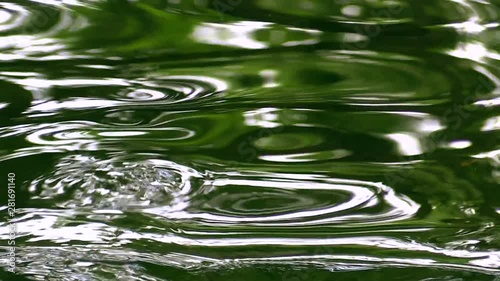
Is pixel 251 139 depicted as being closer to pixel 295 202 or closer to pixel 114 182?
pixel 295 202

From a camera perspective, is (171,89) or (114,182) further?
(171,89)

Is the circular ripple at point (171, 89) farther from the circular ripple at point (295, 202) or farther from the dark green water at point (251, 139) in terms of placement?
the circular ripple at point (295, 202)

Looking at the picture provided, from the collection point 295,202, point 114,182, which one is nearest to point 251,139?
point 295,202

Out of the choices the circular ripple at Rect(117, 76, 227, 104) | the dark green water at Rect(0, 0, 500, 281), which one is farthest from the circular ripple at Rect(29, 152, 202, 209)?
the circular ripple at Rect(117, 76, 227, 104)

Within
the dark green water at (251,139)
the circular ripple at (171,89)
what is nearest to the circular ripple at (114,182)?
the dark green water at (251,139)

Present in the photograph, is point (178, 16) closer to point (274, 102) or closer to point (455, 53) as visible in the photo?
A: point (274, 102)

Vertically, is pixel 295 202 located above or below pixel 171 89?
below

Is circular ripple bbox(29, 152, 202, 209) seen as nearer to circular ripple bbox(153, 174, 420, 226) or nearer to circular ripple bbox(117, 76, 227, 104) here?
circular ripple bbox(153, 174, 420, 226)
